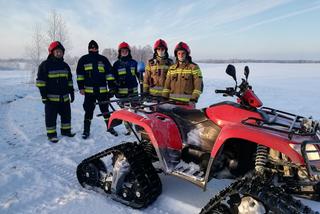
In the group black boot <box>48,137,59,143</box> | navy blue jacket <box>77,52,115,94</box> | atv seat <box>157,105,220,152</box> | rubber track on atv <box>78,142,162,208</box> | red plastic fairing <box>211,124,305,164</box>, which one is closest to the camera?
red plastic fairing <box>211,124,305,164</box>

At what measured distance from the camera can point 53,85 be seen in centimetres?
681

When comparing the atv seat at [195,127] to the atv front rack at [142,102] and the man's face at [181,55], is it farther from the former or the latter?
the man's face at [181,55]

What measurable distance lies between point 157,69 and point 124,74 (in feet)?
4.34

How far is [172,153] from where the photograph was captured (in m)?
3.98

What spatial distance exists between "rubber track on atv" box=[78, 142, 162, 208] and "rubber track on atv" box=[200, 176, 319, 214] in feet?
3.13

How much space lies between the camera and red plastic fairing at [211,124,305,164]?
275 centimetres

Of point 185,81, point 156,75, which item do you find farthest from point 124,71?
point 185,81

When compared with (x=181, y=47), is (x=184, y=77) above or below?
below

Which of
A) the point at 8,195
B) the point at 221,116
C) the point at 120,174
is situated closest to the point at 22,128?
the point at 8,195

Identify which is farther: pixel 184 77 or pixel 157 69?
pixel 157 69

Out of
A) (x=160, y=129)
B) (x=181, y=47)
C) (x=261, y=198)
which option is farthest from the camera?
(x=181, y=47)

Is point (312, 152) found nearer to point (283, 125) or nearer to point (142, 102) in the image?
point (283, 125)

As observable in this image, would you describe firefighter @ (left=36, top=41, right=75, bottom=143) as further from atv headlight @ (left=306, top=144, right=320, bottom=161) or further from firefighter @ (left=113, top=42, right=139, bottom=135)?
atv headlight @ (left=306, top=144, right=320, bottom=161)

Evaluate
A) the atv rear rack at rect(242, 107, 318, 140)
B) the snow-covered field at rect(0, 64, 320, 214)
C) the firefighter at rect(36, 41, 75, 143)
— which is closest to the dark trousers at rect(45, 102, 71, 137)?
the firefighter at rect(36, 41, 75, 143)
